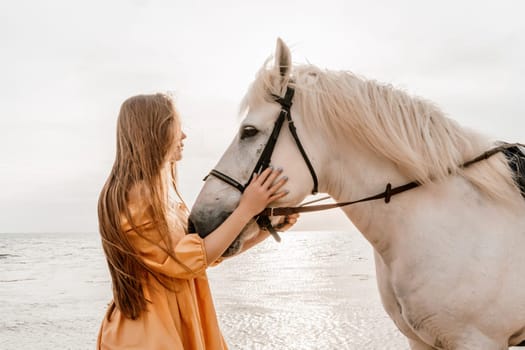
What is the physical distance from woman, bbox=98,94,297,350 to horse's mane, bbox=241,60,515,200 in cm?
42

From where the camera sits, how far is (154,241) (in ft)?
7.82

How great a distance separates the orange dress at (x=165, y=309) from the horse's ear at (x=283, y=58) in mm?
939

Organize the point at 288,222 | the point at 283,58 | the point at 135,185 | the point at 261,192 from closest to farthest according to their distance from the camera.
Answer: the point at 261,192
the point at 283,58
the point at 135,185
the point at 288,222

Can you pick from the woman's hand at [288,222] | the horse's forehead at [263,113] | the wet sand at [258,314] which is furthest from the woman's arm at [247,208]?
the wet sand at [258,314]

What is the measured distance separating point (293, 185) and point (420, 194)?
0.62 metres

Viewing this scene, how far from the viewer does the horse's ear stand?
2.33 m

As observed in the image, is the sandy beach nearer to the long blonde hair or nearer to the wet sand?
the wet sand

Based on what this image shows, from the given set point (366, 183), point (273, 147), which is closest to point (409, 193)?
point (366, 183)

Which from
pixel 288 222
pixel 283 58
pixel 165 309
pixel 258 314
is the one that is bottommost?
pixel 258 314

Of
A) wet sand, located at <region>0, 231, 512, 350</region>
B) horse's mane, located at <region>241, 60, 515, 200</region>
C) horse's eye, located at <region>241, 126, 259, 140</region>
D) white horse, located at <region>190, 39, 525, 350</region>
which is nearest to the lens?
white horse, located at <region>190, 39, 525, 350</region>

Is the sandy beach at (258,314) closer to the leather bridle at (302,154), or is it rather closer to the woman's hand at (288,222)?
the woman's hand at (288,222)

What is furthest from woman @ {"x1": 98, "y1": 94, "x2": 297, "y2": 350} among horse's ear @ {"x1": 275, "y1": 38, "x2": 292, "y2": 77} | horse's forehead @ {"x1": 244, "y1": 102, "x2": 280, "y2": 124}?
horse's ear @ {"x1": 275, "y1": 38, "x2": 292, "y2": 77}

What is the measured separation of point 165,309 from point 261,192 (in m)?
0.79

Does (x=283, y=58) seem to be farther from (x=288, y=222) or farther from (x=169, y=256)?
(x=169, y=256)
